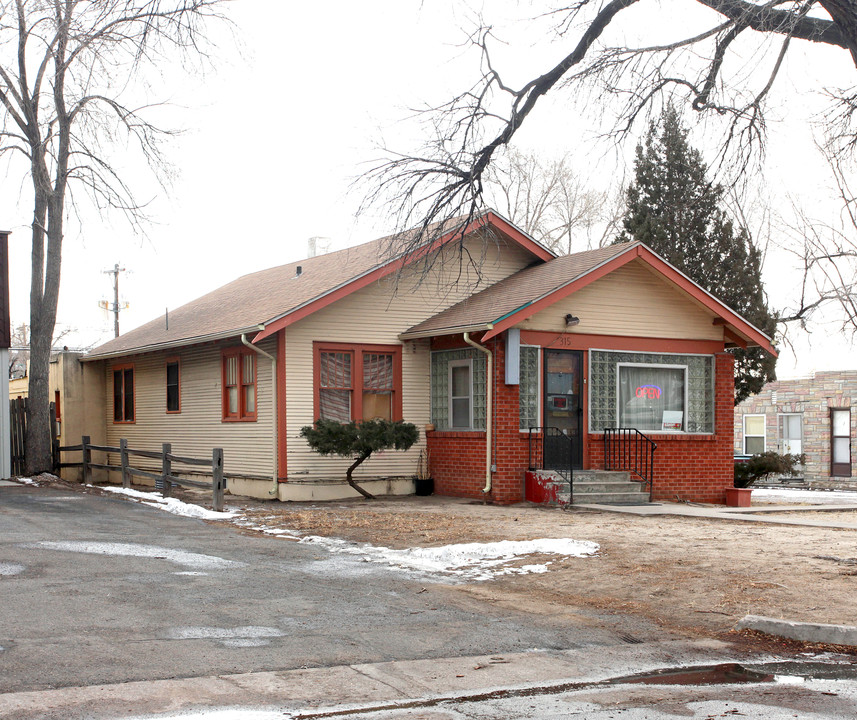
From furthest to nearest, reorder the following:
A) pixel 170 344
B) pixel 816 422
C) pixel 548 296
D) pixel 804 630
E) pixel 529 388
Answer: pixel 816 422 < pixel 170 344 < pixel 529 388 < pixel 548 296 < pixel 804 630

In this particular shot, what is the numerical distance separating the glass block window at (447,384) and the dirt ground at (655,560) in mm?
2560

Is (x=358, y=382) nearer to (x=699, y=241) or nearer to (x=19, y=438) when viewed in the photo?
(x=19, y=438)

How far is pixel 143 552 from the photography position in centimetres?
1120

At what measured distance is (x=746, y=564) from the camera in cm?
1057

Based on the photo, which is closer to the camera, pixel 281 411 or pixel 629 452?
pixel 281 411

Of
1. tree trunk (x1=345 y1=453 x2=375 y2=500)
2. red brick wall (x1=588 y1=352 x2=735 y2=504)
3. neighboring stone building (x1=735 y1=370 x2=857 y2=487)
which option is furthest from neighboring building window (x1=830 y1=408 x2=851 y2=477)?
tree trunk (x1=345 y1=453 x2=375 y2=500)

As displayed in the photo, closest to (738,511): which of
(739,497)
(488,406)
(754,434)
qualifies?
(739,497)

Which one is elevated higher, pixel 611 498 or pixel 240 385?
pixel 240 385

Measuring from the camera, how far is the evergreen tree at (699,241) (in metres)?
25.2

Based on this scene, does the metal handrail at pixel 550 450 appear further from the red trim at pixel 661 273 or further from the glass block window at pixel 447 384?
the red trim at pixel 661 273

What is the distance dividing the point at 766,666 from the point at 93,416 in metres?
22.4

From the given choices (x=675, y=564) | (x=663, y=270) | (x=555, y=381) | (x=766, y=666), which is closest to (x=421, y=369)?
(x=555, y=381)

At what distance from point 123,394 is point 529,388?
12.1 m

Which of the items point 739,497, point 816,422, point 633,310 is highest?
point 633,310
